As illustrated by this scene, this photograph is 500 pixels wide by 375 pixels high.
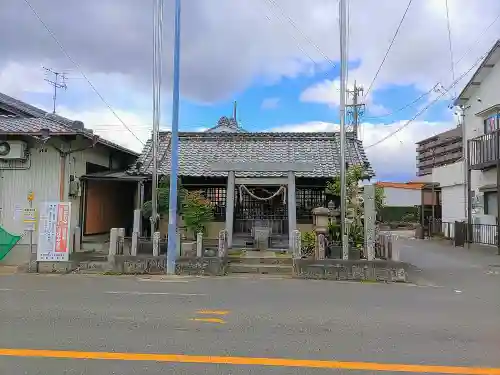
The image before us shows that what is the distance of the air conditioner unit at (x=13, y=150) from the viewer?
50.0 feet

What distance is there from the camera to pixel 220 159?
19.8 m

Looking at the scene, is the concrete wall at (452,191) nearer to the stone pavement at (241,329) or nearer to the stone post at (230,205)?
the stone post at (230,205)

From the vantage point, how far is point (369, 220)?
13.4 m

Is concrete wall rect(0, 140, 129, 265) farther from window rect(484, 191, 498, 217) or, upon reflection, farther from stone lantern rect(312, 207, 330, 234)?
window rect(484, 191, 498, 217)

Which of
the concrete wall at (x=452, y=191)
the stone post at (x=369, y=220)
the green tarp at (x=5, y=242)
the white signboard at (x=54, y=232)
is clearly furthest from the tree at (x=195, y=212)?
the concrete wall at (x=452, y=191)

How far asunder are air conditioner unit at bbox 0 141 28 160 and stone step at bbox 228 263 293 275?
25.5ft

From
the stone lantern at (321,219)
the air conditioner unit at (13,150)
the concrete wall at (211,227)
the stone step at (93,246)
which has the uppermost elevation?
the air conditioner unit at (13,150)

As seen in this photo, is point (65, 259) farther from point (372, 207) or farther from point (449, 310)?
point (449, 310)

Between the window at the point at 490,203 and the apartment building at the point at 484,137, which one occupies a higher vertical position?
the apartment building at the point at 484,137

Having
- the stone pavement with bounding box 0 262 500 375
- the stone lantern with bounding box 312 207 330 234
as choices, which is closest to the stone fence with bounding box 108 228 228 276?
the stone pavement with bounding box 0 262 500 375

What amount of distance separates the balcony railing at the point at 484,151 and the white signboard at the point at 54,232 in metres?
16.9

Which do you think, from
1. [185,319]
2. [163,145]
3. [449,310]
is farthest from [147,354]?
[163,145]

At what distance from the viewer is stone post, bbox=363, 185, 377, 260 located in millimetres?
13016

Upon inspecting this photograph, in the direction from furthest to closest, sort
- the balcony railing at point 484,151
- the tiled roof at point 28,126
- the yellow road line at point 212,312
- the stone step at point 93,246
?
the balcony railing at point 484,151 < the stone step at point 93,246 < the tiled roof at point 28,126 < the yellow road line at point 212,312
